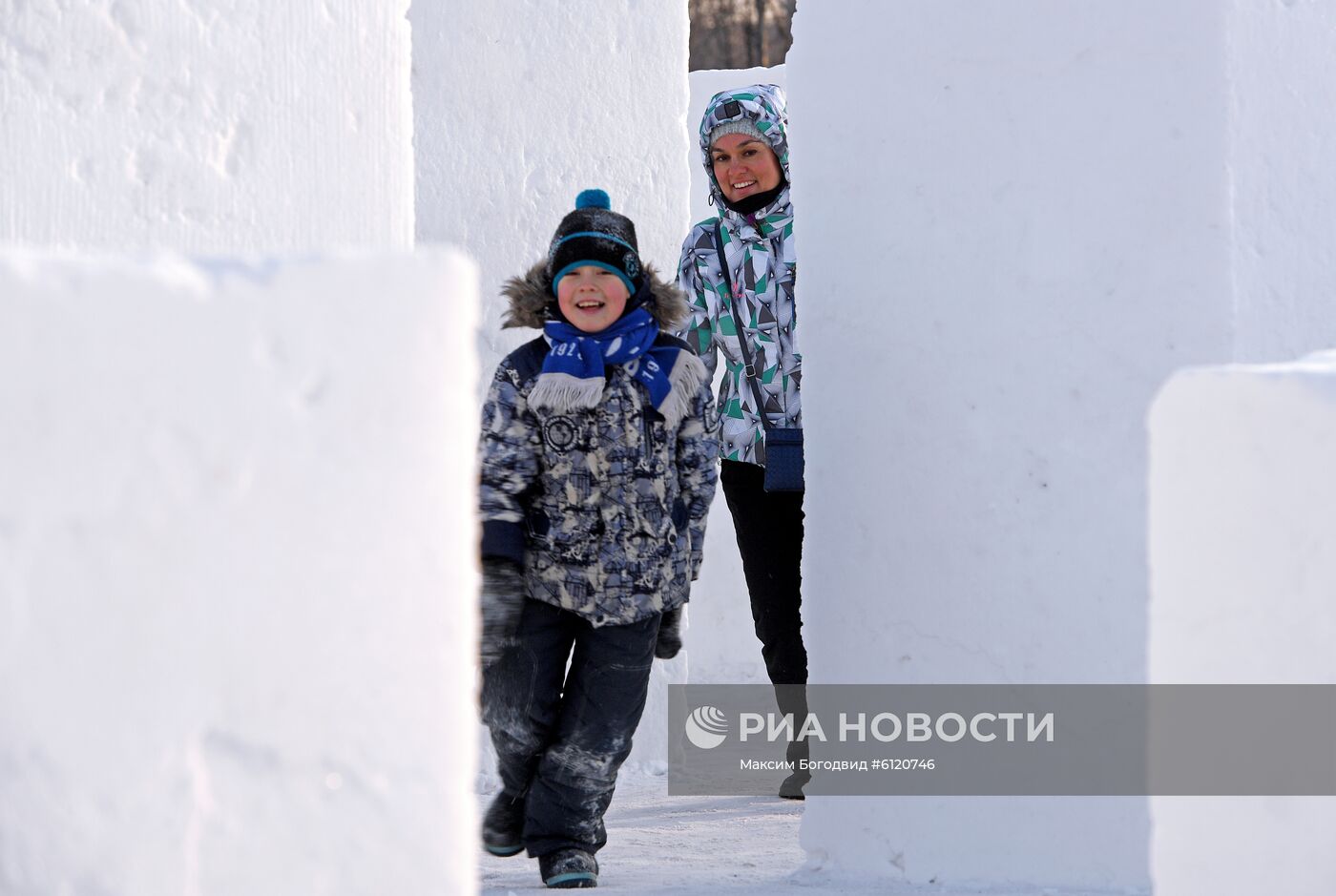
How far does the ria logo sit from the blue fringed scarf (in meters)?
2.08

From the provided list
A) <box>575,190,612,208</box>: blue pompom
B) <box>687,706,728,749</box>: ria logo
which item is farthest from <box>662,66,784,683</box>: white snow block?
<box>575,190,612,208</box>: blue pompom

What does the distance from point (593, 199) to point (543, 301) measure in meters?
0.30

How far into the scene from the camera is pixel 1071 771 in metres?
3.76

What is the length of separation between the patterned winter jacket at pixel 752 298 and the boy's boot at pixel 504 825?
116cm

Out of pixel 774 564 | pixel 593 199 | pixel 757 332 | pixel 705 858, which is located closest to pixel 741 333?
pixel 757 332

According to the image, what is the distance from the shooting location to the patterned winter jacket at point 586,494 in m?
3.75

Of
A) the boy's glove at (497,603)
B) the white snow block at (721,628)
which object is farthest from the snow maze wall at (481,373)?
the white snow block at (721,628)

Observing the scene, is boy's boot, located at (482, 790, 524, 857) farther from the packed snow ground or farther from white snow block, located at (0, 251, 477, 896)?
white snow block, located at (0, 251, 477, 896)

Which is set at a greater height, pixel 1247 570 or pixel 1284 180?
pixel 1284 180

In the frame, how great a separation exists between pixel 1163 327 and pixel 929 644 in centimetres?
84

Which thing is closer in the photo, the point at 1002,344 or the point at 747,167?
the point at 1002,344

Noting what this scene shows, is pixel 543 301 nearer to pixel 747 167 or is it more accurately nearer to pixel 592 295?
pixel 592 295

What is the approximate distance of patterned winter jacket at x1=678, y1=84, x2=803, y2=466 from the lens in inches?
183

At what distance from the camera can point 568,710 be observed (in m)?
3.88
